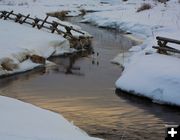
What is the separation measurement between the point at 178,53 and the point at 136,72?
99.3 inches

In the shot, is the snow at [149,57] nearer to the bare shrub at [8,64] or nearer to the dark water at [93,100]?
the dark water at [93,100]

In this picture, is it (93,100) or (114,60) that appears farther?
(114,60)

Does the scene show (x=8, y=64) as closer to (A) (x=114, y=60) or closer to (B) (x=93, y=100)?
(A) (x=114, y=60)

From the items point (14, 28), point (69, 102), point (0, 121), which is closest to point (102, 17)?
point (14, 28)

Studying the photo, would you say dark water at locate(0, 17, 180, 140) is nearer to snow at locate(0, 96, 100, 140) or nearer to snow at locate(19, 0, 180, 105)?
snow at locate(19, 0, 180, 105)

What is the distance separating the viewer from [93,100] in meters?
12.0

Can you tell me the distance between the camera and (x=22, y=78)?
49.2ft

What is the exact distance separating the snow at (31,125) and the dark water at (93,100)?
4.28 feet

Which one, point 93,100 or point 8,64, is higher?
point 93,100

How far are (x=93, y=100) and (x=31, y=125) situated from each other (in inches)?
200

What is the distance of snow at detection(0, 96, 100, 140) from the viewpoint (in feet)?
20.9

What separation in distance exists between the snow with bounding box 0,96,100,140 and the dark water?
1.30m

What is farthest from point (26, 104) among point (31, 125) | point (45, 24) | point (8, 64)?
point (45, 24)

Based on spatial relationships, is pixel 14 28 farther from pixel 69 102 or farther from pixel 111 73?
pixel 69 102
